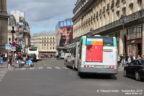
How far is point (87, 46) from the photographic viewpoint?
16.6 metres

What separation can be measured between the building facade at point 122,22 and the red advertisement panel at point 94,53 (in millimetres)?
Answer: 14959

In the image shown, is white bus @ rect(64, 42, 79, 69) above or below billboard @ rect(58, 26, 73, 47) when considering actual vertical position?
below

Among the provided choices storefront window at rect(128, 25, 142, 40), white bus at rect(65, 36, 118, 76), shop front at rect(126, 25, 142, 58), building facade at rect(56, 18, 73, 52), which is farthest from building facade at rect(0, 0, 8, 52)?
building facade at rect(56, 18, 73, 52)

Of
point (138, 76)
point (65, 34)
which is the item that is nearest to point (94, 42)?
point (138, 76)

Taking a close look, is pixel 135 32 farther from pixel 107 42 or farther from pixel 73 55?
pixel 107 42

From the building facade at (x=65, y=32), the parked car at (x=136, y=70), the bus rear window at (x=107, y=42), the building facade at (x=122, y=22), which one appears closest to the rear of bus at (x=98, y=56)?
the bus rear window at (x=107, y=42)

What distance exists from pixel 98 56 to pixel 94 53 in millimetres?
327

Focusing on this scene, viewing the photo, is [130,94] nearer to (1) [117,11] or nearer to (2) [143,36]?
(2) [143,36]

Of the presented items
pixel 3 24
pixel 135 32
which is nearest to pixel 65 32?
pixel 3 24

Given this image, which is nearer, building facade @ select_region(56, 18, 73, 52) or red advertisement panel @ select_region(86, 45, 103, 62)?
red advertisement panel @ select_region(86, 45, 103, 62)

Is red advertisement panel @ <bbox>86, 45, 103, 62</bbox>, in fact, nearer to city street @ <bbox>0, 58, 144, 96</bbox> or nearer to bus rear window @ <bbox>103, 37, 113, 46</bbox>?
bus rear window @ <bbox>103, 37, 113, 46</bbox>

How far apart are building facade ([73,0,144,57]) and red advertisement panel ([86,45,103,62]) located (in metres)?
15.0

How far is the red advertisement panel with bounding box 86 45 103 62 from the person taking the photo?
1645 cm


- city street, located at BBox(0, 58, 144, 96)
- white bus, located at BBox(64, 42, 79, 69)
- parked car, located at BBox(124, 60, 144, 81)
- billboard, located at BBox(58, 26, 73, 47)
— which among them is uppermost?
billboard, located at BBox(58, 26, 73, 47)
